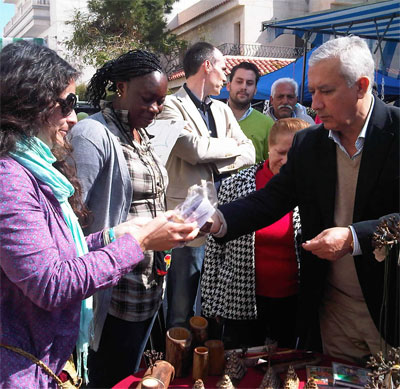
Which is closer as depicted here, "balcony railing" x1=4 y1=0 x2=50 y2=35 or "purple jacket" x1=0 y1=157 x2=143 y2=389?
"purple jacket" x1=0 y1=157 x2=143 y2=389

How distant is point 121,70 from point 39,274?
4.64ft

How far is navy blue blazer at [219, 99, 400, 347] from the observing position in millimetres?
2098

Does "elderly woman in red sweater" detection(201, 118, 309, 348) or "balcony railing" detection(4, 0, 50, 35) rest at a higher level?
"balcony railing" detection(4, 0, 50, 35)

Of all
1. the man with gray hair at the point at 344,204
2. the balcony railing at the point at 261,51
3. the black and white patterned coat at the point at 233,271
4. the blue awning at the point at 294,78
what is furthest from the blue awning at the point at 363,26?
the balcony railing at the point at 261,51

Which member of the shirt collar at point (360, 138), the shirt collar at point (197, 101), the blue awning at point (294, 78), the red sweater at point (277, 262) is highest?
the blue awning at point (294, 78)

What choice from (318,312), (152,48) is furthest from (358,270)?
(152,48)

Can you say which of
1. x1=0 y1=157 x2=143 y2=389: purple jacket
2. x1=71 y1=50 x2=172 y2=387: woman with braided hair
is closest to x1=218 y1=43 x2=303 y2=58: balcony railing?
x1=71 y1=50 x2=172 y2=387: woman with braided hair

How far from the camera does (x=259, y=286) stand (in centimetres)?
287

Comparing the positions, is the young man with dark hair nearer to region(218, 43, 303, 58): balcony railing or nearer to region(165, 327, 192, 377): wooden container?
region(165, 327, 192, 377): wooden container

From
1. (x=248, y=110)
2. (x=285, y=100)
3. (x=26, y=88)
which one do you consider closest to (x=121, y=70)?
(x=26, y=88)

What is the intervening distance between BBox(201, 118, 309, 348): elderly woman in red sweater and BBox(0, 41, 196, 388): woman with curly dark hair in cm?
140

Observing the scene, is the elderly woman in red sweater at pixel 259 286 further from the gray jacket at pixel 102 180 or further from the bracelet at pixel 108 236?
the bracelet at pixel 108 236

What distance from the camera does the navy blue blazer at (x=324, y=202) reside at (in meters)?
2.10

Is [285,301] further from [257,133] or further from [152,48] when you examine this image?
[152,48]
